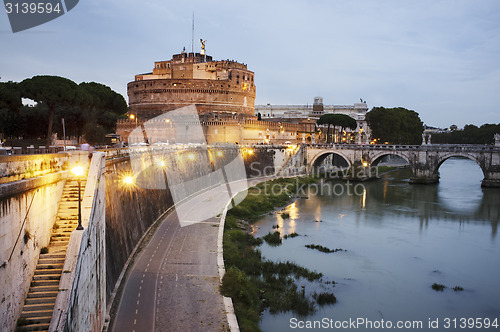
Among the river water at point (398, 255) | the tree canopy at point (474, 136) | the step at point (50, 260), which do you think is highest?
the tree canopy at point (474, 136)

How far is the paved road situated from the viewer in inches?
440

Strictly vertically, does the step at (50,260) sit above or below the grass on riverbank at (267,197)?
above

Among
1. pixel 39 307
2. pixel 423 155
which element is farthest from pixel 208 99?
pixel 39 307

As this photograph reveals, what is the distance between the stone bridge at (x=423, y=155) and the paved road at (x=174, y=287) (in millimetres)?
33287

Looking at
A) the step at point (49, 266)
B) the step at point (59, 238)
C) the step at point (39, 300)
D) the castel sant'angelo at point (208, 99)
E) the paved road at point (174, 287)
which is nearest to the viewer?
the step at point (39, 300)

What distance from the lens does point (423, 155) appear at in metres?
45.8

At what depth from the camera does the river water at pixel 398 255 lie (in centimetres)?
1440

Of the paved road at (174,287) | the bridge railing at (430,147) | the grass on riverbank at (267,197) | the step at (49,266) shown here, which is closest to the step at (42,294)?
the step at (49,266)

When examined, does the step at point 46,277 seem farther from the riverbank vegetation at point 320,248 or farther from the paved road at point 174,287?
the riverbank vegetation at point 320,248

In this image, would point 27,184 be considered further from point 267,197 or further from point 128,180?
point 267,197

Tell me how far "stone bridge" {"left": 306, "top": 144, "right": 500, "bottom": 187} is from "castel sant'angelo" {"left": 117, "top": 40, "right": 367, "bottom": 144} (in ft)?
22.0

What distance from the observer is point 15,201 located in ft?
24.2

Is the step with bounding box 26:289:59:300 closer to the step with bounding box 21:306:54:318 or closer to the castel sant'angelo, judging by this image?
the step with bounding box 21:306:54:318

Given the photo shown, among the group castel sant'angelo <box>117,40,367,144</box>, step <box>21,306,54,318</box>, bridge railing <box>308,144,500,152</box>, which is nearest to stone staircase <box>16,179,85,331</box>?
step <box>21,306,54,318</box>
